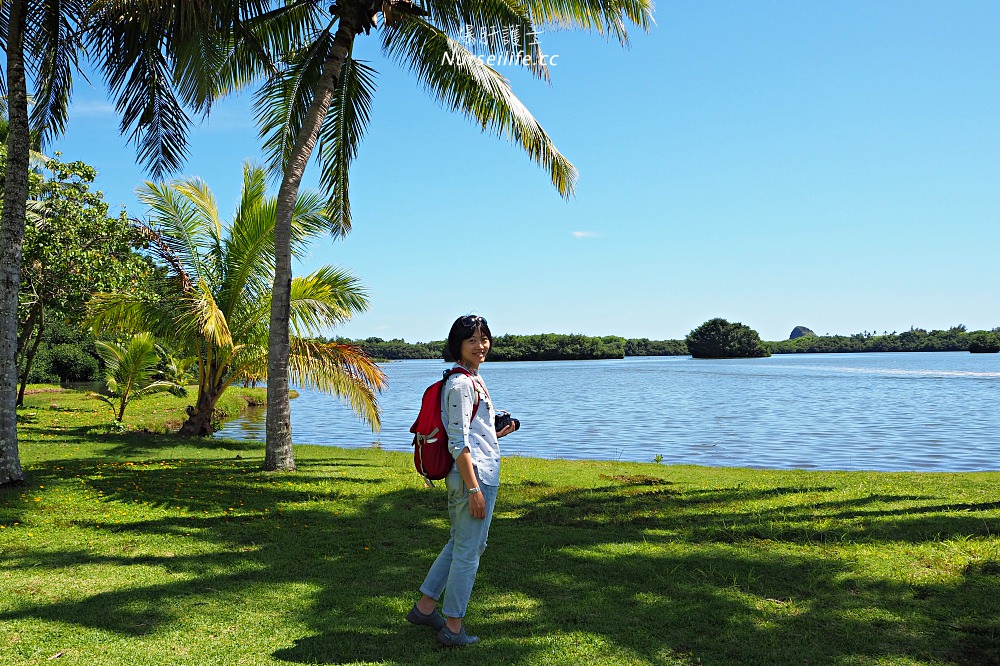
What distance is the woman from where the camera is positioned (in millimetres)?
3795

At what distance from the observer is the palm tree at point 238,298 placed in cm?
1319

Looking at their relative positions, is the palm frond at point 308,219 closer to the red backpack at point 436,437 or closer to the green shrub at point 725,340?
the red backpack at point 436,437

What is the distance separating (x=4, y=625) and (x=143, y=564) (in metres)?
1.35

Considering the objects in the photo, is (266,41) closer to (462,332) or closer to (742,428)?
(462,332)

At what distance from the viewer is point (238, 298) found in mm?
14562

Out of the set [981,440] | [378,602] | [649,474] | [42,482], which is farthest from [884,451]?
[42,482]

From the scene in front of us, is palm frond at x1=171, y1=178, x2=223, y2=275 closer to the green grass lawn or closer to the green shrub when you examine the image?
the green grass lawn

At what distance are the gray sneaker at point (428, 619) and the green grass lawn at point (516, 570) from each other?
11 cm

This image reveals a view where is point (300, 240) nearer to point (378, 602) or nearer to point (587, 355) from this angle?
point (378, 602)

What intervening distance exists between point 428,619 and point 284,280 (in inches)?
266

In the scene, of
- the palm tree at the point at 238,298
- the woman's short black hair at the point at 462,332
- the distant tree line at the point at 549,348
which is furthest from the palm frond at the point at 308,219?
the distant tree line at the point at 549,348

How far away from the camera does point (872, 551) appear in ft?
19.5

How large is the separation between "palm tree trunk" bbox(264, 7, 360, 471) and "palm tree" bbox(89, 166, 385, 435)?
297 cm

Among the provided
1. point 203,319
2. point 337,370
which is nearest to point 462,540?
point 337,370
